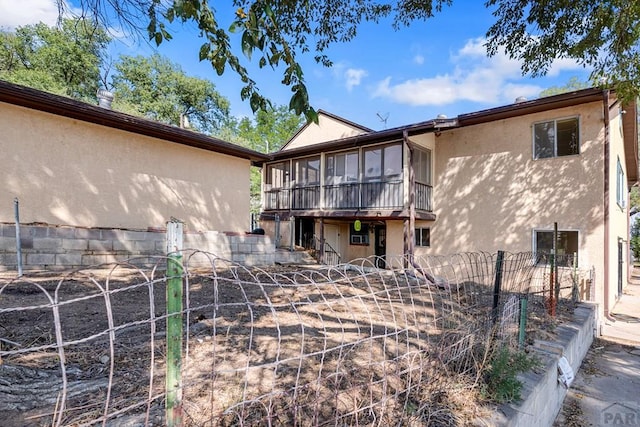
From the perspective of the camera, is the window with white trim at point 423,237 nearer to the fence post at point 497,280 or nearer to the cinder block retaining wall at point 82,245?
the cinder block retaining wall at point 82,245

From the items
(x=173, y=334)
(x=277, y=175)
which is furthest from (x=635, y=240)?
(x=173, y=334)

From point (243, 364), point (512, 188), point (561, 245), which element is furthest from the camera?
point (512, 188)

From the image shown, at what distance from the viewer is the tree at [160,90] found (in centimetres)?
2428

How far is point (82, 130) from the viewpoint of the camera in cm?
754

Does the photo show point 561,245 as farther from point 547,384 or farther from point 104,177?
point 104,177

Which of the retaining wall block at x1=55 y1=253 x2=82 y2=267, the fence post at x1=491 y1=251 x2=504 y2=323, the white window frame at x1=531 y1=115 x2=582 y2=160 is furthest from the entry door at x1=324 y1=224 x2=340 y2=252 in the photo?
the fence post at x1=491 y1=251 x2=504 y2=323

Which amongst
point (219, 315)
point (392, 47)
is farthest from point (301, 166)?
point (219, 315)

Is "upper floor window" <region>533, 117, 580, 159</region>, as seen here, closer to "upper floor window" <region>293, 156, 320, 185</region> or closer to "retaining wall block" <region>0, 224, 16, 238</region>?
"upper floor window" <region>293, 156, 320, 185</region>

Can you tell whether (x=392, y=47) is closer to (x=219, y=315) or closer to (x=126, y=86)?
(x=219, y=315)

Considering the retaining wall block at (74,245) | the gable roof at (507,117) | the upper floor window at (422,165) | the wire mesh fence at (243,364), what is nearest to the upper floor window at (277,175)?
the gable roof at (507,117)

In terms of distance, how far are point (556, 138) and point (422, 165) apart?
3697 millimetres

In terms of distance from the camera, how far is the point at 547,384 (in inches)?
125

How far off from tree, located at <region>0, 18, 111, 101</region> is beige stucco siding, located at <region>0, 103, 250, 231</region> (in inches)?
537

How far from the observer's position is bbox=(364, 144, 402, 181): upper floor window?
1077cm
